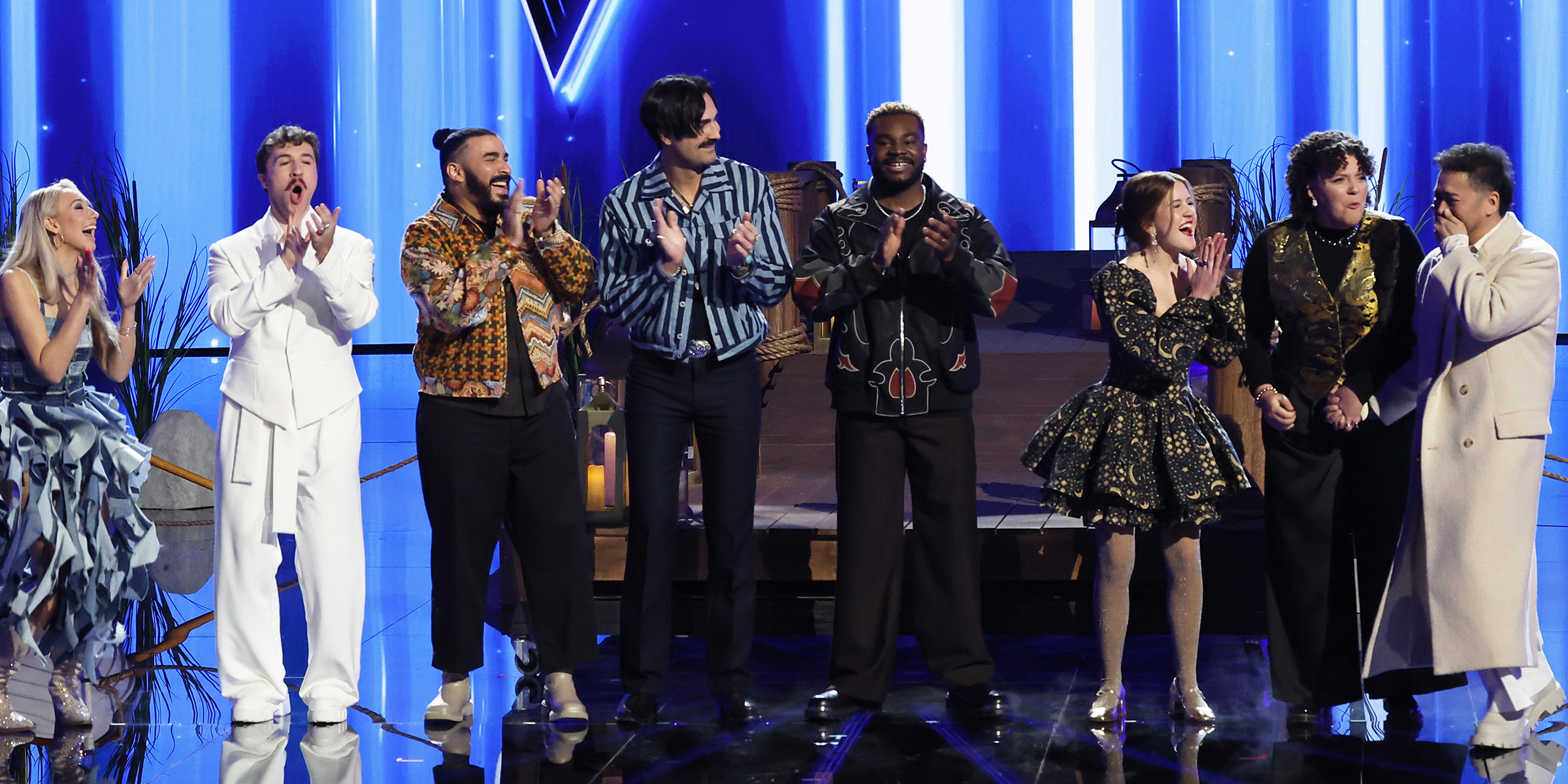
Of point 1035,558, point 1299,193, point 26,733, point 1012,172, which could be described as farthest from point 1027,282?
point 26,733

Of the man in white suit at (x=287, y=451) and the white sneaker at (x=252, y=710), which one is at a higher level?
the man in white suit at (x=287, y=451)

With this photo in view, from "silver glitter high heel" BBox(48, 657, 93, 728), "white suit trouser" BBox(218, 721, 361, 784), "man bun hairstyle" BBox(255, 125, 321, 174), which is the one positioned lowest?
"white suit trouser" BBox(218, 721, 361, 784)

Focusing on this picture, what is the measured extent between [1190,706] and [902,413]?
0.96m

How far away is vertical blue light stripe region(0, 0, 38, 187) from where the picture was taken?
39.1 feet

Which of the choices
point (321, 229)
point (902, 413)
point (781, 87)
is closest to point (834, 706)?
point (902, 413)

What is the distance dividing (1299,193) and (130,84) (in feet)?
36.8

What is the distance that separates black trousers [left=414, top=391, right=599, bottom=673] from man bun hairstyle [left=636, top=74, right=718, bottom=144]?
0.69 metres

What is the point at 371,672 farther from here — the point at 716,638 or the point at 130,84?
the point at 130,84

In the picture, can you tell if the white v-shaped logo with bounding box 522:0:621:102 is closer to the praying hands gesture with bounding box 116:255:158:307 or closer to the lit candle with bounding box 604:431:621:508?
the lit candle with bounding box 604:431:621:508

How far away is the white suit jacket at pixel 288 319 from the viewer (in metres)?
3.29

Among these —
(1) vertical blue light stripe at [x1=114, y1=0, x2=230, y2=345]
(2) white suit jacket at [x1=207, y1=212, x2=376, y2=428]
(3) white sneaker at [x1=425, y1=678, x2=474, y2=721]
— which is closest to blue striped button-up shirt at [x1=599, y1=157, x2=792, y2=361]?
(2) white suit jacket at [x1=207, y1=212, x2=376, y2=428]

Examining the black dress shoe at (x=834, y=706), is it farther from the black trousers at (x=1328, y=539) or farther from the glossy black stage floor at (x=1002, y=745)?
the black trousers at (x=1328, y=539)

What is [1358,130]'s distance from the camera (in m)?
11.6

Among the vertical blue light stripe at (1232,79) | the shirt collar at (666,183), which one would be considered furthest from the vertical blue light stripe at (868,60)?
the shirt collar at (666,183)
